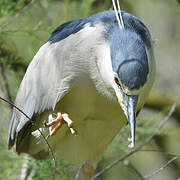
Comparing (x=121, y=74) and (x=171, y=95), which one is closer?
(x=121, y=74)

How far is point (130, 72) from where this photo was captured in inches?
82.5

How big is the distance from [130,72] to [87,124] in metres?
0.68

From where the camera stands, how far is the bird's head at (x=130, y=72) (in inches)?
82.7

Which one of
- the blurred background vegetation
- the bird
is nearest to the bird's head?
the bird

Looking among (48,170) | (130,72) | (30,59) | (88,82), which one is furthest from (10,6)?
(130,72)

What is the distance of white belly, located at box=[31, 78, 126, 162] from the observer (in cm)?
249

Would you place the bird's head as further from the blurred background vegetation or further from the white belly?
the blurred background vegetation

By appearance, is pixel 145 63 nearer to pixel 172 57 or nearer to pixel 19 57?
pixel 19 57

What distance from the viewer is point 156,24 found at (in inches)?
188

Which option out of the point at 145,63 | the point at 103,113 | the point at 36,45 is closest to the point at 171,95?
the point at 36,45

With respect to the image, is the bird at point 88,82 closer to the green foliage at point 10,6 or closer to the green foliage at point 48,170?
the green foliage at point 48,170

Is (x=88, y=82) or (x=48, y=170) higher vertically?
(x=88, y=82)

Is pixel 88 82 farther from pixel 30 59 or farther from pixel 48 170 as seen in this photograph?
pixel 30 59

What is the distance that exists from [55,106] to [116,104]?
0.33m
